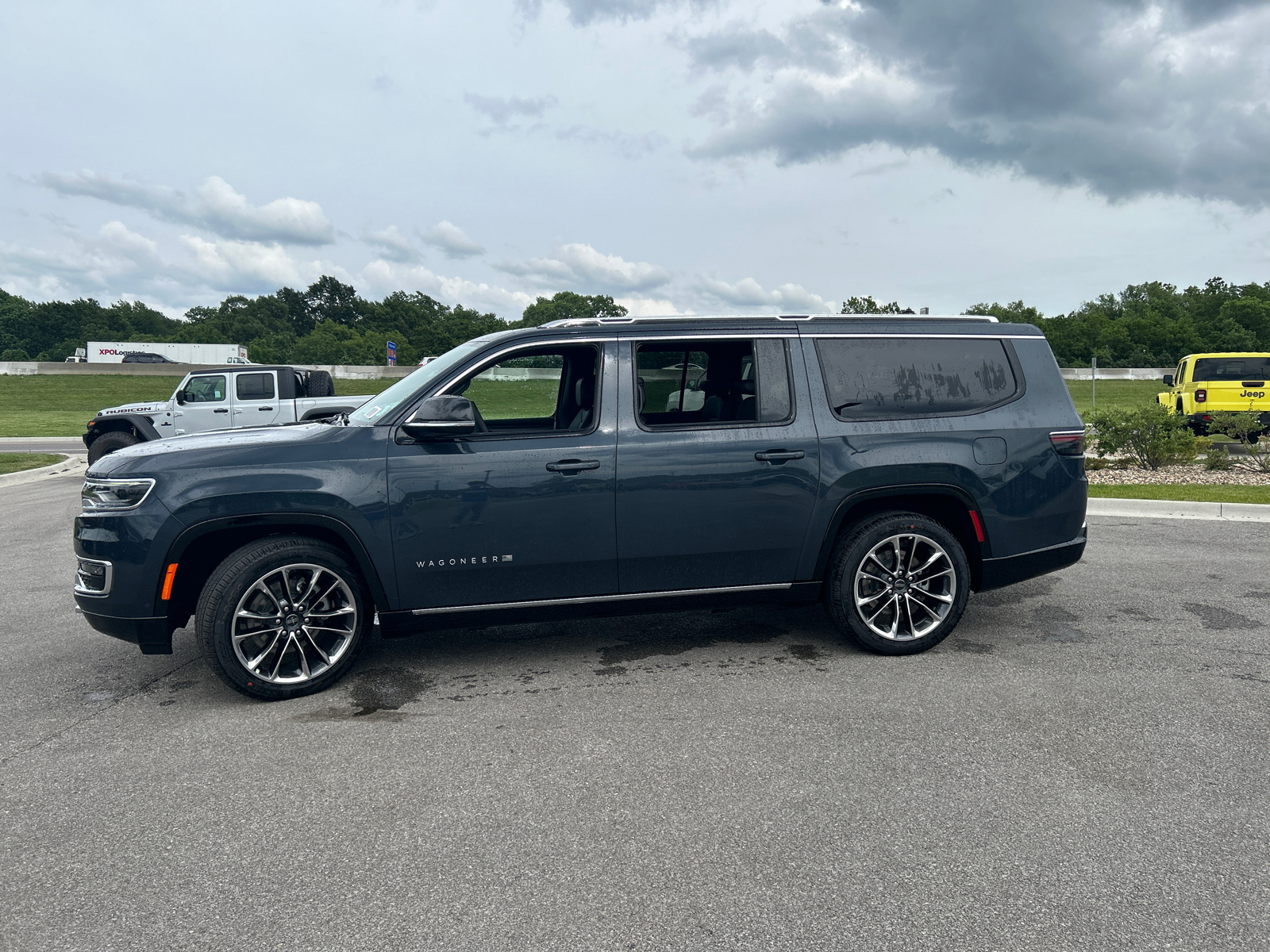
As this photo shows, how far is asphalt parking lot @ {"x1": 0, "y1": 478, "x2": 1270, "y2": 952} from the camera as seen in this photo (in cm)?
251

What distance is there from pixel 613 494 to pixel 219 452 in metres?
1.96

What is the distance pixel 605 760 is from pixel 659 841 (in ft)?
2.25

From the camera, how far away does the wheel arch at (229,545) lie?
4.21 metres

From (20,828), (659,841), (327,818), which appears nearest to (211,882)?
(327,818)

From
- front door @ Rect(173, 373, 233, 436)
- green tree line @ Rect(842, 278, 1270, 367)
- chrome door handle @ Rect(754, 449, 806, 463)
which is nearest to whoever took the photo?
chrome door handle @ Rect(754, 449, 806, 463)

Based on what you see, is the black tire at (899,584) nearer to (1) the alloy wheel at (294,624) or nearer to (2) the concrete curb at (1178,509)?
(1) the alloy wheel at (294,624)

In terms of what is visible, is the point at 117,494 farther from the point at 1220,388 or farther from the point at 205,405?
the point at 1220,388

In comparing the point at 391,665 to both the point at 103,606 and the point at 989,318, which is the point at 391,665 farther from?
the point at 989,318

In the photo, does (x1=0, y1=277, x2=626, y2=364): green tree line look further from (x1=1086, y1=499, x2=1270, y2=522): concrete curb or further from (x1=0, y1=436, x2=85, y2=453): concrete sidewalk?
(x1=1086, y1=499, x2=1270, y2=522): concrete curb

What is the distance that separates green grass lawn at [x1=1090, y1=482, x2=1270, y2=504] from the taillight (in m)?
6.09

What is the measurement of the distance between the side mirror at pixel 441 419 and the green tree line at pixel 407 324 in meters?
88.5

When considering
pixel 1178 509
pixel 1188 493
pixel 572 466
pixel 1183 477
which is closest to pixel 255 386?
pixel 572 466

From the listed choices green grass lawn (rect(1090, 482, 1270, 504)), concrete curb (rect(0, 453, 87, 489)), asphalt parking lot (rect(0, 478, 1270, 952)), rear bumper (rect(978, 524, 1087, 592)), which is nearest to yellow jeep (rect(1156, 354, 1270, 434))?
green grass lawn (rect(1090, 482, 1270, 504))

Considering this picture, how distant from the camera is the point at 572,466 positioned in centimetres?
447
